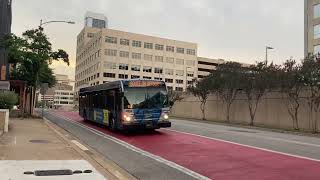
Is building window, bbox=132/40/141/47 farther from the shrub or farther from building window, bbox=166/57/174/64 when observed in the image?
the shrub

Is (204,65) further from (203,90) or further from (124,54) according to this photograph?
(203,90)

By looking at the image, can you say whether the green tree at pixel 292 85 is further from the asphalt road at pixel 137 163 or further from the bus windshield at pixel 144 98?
the asphalt road at pixel 137 163

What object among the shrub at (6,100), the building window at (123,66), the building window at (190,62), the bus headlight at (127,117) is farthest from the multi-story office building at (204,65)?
the bus headlight at (127,117)

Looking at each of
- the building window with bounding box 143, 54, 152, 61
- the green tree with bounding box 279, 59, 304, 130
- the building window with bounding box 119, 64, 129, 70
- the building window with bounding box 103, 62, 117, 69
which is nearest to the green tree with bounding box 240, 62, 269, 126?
the green tree with bounding box 279, 59, 304, 130

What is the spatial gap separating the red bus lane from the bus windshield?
334 cm

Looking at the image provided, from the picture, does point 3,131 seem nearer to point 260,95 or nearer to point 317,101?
point 317,101

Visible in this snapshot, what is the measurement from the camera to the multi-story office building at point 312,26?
266ft

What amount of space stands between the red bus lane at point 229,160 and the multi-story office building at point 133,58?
368ft

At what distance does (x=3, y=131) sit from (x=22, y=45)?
19.4 meters

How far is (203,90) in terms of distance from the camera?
55.3 meters

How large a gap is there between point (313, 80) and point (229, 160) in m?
21.6

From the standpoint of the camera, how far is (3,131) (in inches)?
876

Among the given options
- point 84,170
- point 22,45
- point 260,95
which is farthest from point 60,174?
point 260,95

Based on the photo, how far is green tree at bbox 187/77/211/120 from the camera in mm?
53294
